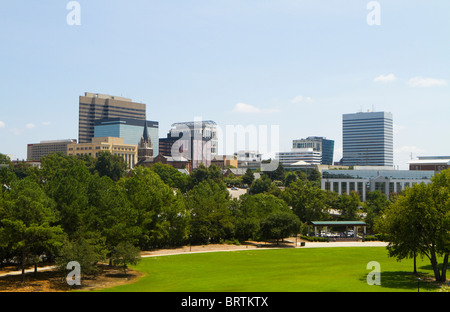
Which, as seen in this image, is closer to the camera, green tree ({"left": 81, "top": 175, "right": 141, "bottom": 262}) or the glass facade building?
green tree ({"left": 81, "top": 175, "right": 141, "bottom": 262})

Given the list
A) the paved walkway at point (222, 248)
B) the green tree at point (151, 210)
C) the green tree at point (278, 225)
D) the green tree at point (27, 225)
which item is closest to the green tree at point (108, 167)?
the green tree at point (151, 210)

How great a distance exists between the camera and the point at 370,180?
155 meters

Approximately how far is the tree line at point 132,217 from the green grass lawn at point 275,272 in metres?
3.83

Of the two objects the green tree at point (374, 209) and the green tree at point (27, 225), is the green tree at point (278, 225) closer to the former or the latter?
the green tree at point (374, 209)

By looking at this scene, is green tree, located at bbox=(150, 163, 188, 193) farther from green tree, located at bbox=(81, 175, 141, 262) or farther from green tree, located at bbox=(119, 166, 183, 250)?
green tree, located at bbox=(81, 175, 141, 262)

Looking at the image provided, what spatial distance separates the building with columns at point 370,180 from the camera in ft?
496

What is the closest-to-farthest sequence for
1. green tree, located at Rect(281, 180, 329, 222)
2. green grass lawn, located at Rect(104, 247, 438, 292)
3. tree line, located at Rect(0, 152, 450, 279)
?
green grass lawn, located at Rect(104, 247, 438, 292) → tree line, located at Rect(0, 152, 450, 279) → green tree, located at Rect(281, 180, 329, 222)

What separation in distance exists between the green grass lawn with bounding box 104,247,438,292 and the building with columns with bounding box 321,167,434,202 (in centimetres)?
8523

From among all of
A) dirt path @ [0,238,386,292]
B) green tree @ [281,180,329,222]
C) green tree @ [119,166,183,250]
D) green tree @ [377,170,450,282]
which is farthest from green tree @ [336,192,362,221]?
dirt path @ [0,238,386,292]

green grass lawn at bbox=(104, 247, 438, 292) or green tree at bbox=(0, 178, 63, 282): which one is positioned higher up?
green tree at bbox=(0, 178, 63, 282)

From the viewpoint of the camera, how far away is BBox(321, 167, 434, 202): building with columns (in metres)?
151

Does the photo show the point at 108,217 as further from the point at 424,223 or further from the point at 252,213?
the point at 252,213
